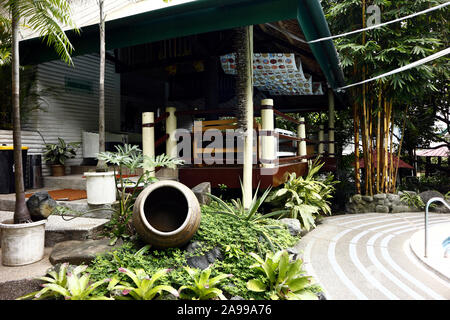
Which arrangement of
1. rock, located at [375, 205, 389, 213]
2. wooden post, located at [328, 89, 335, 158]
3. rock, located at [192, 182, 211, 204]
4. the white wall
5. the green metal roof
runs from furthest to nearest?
wooden post, located at [328, 89, 335, 158]
rock, located at [375, 205, 389, 213]
the white wall
rock, located at [192, 182, 211, 204]
the green metal roof

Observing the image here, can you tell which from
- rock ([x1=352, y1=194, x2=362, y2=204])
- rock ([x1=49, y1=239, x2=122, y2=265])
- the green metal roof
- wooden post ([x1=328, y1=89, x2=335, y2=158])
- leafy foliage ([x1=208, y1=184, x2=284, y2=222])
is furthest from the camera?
wooden post ([x1=328, y1=89, x2=335, y2=158])

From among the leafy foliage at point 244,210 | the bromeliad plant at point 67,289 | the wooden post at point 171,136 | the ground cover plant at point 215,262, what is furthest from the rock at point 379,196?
the bromeliad plant at point 67,289

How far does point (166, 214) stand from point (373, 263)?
2.57 meters

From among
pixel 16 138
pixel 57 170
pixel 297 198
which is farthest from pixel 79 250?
pixel 57 170

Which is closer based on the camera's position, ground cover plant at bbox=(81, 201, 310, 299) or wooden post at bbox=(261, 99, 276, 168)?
ground cover plant at bbox=(81, 201, 310, 299)

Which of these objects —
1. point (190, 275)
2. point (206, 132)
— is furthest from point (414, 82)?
point (190, 275)

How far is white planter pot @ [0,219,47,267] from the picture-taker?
2.84 meters

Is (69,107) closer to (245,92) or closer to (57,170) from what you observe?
(57,170)

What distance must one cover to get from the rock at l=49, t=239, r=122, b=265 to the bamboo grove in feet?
18.6

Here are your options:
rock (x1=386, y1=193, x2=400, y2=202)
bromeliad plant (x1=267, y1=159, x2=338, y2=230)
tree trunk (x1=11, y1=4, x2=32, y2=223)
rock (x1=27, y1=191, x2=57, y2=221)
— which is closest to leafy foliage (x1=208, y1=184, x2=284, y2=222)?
bromeliad plant (x1=267, y1=159, x2=338, y2=230)

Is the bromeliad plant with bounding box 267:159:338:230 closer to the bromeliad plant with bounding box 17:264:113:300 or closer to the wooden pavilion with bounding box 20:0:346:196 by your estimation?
the wooden pavilion with bounding box 20:0:346:196

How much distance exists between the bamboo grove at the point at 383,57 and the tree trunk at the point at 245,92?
3000 mm

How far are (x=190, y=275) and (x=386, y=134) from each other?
6730 mm
